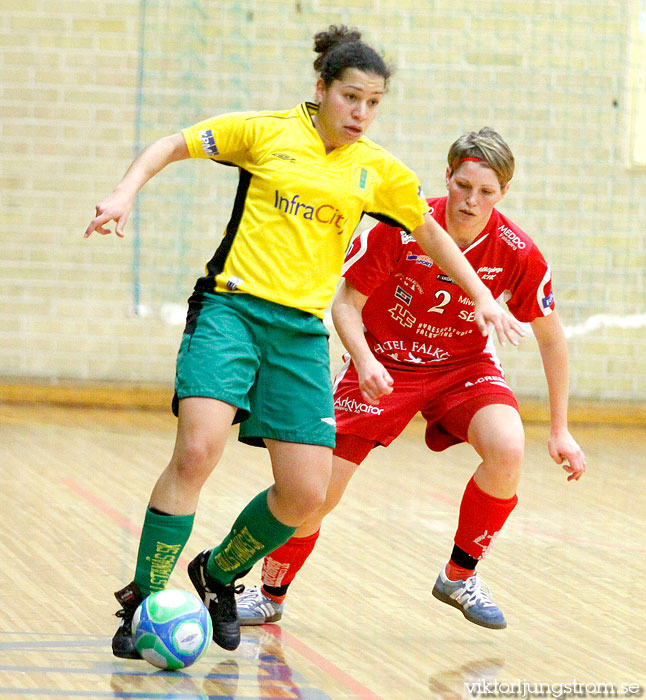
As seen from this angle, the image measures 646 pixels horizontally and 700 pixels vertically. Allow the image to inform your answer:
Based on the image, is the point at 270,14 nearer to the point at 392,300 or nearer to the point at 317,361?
the point at 392,300

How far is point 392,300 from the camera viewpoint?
312 centimetres

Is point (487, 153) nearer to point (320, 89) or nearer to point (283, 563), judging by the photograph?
point (320, 89)

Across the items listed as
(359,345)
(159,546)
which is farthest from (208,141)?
(159,546)

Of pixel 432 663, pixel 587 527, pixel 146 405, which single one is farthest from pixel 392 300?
pixel 146 405

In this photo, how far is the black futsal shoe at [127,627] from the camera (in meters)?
2.44

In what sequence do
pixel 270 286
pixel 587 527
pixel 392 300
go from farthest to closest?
pixel 587 527 < pixel 392 300 < pixel 270 286

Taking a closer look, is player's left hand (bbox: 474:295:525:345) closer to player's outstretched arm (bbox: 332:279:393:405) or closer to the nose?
player's outstretched arm (bbox: 332:279:393:405)

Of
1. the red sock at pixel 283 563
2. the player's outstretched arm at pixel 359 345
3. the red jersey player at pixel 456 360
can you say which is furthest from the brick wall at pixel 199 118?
the red sock at pixel 283 563

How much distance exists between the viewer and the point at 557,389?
3004mm

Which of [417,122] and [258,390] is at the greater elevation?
[417,122]

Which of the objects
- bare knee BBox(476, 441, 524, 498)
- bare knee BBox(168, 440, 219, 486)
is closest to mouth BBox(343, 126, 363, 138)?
bare knee BBox(168, 440, 219, 486)

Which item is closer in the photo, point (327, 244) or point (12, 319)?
point (327, 244)

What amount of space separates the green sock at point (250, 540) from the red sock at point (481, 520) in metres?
0.59

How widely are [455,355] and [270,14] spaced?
428 centimetres
